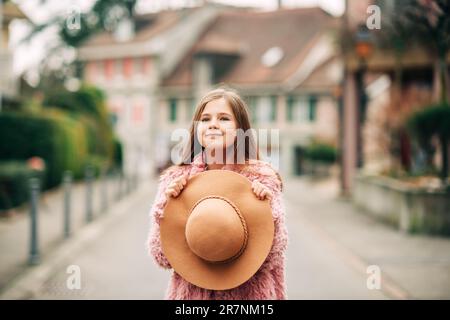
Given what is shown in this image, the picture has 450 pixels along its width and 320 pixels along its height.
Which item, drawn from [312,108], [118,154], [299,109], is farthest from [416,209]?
[299,109]

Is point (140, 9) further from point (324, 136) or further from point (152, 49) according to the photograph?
point (324, 136)

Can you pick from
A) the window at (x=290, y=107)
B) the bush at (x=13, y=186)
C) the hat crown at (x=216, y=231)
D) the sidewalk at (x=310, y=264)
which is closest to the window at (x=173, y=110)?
the window at (x=290, y=107)

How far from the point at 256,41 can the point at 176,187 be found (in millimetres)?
38887

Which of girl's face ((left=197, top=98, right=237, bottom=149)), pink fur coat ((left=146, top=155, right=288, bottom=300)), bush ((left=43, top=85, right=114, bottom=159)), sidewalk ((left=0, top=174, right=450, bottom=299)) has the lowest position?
sidewalk ((left=0, top=174, right=450, bottom=299))

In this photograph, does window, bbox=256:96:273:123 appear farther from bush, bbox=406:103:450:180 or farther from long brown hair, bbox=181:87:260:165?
long brown hair, bbox=181:87:260:165

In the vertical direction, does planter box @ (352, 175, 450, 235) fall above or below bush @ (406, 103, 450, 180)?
below

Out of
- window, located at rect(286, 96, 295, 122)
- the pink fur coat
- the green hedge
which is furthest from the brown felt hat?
window, located at rect(286, 96, 295, 122)

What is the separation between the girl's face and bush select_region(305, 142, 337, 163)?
27.8 meters

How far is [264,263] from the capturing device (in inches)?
108

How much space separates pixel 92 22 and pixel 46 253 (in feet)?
134

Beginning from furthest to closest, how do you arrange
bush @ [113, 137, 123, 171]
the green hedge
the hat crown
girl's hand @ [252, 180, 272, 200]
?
bush @ [113, 137, 123, 171] < the green hedge < girl's hand @ [252, 180, 272, 200] < the hat crown

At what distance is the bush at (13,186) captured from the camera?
12.4 m

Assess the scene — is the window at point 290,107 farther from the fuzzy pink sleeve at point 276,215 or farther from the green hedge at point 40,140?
the fuzzy pink sleeve at point 276,215

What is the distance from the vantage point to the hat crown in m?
2.49
